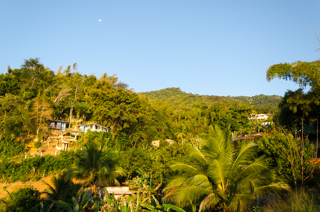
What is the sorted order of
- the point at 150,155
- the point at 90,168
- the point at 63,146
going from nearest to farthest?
the point at 90,168
the point at 150,155
the point at 63,146

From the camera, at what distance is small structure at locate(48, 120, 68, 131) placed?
32344 mm

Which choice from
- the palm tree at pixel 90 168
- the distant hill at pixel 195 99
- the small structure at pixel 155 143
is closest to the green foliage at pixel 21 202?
the palm tree at pixel 90 168

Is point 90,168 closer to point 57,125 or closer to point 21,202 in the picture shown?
point 21,202

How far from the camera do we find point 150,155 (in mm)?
20297

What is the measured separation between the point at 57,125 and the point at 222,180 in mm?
30499

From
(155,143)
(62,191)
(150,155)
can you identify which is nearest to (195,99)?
(155,143)

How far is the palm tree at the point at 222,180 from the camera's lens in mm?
8086

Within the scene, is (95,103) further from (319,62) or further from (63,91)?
(319,62)

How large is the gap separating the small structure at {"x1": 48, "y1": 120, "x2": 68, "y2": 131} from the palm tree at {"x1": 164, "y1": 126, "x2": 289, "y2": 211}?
1118 inches

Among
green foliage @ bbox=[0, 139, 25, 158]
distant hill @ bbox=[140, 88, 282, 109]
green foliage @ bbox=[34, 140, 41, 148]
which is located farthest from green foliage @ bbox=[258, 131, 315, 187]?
distant hill @ bbox=[140, 88, 282, 109]

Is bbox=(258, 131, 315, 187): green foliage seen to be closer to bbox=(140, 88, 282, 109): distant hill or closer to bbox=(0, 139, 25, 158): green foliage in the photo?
bbox=(0, 139, 25, 158): green foliage

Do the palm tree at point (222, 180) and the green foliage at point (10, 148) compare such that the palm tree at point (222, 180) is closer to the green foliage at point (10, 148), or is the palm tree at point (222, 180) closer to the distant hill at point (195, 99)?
the green foliage at point (10, 148)

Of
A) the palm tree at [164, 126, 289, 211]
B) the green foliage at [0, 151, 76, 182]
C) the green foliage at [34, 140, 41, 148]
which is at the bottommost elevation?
the green foliage at [0, 151, 76, 182]

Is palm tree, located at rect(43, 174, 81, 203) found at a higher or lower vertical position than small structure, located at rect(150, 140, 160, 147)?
lower
